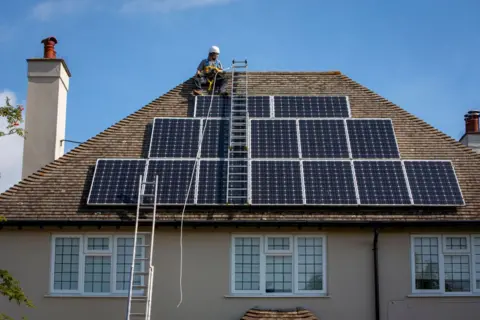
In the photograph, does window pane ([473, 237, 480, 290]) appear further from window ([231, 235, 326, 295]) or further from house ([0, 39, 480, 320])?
window ([231, 235, 326, 295])

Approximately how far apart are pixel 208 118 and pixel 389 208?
613 cm

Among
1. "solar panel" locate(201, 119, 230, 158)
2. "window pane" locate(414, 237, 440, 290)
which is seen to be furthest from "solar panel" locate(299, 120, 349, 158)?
"window pane" locate(414, 237, 440, 290)

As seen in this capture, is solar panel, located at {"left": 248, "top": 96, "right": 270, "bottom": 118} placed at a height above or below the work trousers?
below

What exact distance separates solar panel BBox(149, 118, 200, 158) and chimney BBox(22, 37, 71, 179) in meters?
3.33

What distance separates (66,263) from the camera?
65.2 feet

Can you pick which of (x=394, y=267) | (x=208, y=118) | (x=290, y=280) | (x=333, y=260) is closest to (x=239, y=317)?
(x=290, y=280)

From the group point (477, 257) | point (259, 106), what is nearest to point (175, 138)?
point (259, 106)

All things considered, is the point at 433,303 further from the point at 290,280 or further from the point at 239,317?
the point at 239,317

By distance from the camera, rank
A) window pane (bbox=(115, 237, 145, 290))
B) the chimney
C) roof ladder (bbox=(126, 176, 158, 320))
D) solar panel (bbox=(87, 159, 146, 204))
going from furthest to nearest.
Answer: the chimney, solar panel (bbox=(87, 159, 146, 204)), window pane (bbox=(115, 237, 145, 290)), roof ladder (bbox=(126, 176, 158, 320))

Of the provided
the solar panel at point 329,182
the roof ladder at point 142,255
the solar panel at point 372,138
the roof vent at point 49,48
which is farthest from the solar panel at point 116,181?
the solar panel at point 372,138

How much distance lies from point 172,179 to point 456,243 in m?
7.76

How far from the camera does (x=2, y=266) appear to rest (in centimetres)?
1970

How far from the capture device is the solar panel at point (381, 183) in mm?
19953

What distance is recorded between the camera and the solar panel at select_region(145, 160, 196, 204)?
19984 mm
